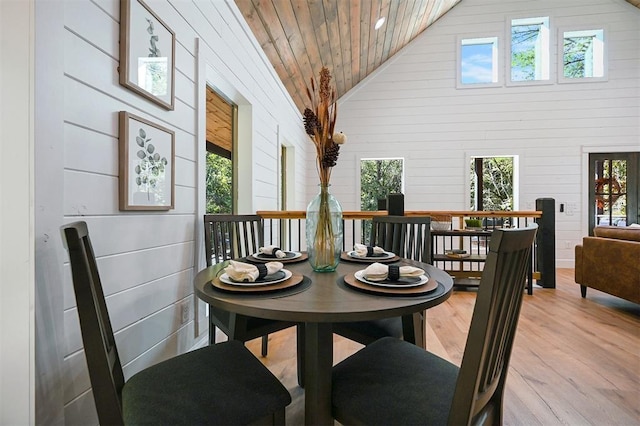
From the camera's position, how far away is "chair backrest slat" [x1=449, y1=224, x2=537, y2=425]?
73 centimetres

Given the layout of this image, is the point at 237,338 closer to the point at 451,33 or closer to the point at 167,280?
the point at 167,280

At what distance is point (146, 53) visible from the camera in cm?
157

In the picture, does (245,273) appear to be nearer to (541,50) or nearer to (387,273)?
(387,273)

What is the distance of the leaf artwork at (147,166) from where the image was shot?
Answer: 153 cm

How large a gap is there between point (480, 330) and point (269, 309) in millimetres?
538

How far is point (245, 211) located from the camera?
10.5ft

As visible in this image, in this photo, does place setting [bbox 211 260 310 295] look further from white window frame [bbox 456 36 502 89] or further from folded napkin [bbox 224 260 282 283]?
white window frame [bbox 456 36 502 89]

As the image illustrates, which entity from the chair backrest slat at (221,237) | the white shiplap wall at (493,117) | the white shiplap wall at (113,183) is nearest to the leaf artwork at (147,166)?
the white shiplap wall at (113,183)

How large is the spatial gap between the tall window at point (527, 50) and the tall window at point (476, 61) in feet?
1.16

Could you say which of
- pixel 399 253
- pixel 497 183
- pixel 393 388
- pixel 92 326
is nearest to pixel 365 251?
pixel 399 253

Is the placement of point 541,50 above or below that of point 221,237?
above

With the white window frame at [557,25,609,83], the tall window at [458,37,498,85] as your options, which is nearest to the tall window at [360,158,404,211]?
the tall window at [458,37,498,85]

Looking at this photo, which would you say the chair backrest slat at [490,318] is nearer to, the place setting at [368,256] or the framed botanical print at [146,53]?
the place setting at [368,256]

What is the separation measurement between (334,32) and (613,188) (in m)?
5.33
